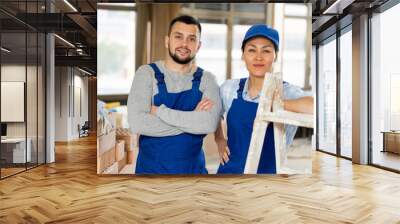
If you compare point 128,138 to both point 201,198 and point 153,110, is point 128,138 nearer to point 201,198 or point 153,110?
point 153,110

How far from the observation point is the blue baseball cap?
5715mm

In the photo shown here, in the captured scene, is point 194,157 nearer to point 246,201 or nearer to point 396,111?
point 246,201

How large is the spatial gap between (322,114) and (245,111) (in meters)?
5.24

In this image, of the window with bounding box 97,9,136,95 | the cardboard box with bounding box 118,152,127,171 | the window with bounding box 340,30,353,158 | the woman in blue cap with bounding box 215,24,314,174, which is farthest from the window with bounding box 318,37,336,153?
the cardboard box with bounding box 118,152,127,171

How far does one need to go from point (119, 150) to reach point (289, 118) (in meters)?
2.33

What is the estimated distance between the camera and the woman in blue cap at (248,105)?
5.68 metres

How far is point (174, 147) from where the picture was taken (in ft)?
18.5

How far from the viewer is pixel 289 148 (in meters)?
5.78

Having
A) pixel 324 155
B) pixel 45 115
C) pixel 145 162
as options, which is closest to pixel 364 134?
pixel 324 155

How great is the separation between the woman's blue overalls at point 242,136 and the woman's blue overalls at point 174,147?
0.41m

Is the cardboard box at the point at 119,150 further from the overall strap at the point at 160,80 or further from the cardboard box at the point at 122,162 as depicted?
the overall strap at the point at 160,80

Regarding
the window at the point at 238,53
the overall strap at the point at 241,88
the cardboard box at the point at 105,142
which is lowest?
the cardboard box at the point at 105,142

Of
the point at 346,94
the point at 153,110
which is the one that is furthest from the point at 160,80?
the point at 346,94

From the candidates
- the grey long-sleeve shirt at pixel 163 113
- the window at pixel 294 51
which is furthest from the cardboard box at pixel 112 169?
the window at pixel 294 51
